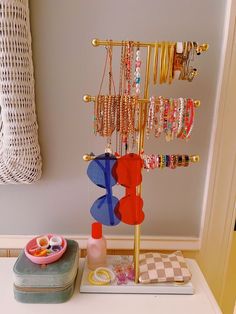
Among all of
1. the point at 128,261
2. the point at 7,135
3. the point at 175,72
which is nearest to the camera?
the point at 175,72

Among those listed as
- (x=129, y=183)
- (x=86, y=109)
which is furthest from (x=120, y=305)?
(x=86, y=109)

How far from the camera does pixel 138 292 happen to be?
30.9 inches

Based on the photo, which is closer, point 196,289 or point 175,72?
point 175,72

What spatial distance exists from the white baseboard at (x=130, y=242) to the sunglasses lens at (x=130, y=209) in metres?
0.26

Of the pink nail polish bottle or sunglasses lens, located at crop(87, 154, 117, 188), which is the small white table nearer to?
the pink nail polish bottle

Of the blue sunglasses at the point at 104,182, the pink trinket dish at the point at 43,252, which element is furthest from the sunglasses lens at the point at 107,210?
the pink trinket dish at the point at 43,252

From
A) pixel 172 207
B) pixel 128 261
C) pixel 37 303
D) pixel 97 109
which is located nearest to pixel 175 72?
pixel 97 109

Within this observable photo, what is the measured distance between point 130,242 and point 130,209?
11.2 inches

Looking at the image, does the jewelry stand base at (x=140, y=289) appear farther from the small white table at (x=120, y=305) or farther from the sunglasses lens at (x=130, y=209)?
the sunglasses lens at (x=130, y=209)

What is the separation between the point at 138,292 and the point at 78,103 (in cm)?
56

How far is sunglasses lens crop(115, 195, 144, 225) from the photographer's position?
0.73 metres

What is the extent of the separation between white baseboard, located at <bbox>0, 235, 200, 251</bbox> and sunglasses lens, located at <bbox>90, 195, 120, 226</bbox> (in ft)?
0.82

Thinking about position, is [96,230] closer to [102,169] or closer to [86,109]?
[102,169]

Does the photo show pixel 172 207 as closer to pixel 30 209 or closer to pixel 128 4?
pixel 30 209
